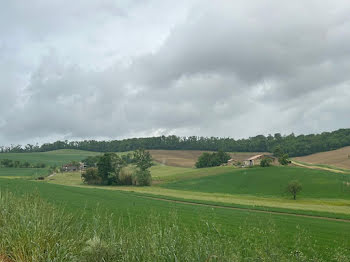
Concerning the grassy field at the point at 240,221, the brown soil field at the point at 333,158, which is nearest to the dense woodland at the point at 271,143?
the brown soil field at the point at 333,158

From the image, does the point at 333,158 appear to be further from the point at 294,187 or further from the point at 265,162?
the point at 294,187

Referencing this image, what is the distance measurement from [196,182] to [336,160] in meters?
52.7

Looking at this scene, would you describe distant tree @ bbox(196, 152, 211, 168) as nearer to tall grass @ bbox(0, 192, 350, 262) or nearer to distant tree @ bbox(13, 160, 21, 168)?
distant tree @ bbox(13, 160, 21, 168)

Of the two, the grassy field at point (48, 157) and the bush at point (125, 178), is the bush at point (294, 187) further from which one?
the grassy field at point (48, 157)

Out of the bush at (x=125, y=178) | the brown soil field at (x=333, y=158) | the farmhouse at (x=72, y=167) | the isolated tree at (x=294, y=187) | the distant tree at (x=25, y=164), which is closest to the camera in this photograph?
the isolated tree at (x=294, y=187)

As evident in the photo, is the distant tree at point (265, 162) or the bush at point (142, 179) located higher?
the distant tree at point (265, 162)

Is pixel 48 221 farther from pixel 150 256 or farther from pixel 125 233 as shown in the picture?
pixel 150 256

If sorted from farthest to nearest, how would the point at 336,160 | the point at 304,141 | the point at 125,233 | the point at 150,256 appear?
the point at 304,141, the point at 336,160, the point at 125,233, the point at 150,256

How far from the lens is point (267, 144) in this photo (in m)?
174

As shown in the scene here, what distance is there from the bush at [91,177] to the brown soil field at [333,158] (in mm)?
73043

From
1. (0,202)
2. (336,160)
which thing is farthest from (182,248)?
(336,160)

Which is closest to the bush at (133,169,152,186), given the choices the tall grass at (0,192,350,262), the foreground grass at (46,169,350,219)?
the foreground grass at (46,169,350,219)

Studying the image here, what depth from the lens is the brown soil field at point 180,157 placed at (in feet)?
472

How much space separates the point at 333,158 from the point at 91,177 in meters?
81.8
